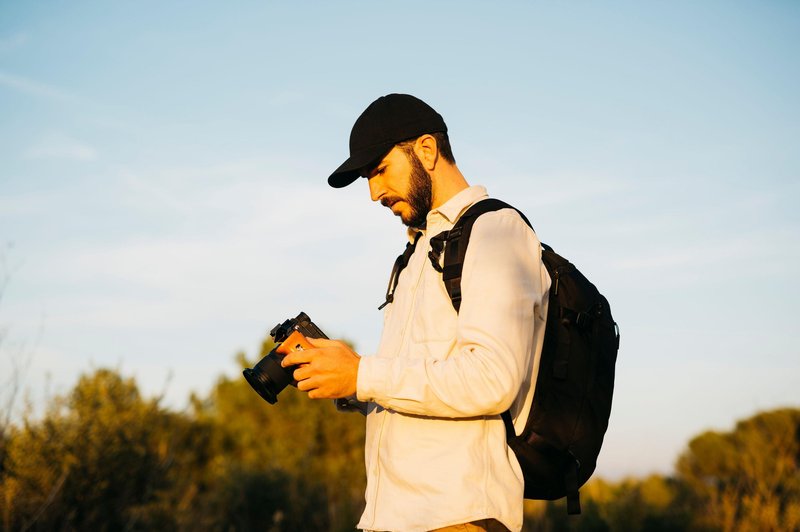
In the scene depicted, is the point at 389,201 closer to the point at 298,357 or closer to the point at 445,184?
the point at 445,184

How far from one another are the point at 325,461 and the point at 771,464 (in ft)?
28.7

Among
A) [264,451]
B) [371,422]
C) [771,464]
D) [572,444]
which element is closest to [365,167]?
[371,422]

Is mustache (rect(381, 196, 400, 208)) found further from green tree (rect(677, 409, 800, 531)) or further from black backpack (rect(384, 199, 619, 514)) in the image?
green tree (rect(677, 409, 800, 531))

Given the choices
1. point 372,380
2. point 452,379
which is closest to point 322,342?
point 372,380

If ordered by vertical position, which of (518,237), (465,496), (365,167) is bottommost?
(465,496)

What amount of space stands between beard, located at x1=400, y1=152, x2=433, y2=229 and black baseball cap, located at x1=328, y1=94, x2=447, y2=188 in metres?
0.08

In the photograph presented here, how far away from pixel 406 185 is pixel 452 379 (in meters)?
0.68

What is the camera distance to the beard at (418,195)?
7.80 feet

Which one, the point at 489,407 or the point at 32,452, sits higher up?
the point at 32,452

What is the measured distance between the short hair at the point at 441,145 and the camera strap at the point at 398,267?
9.7 inches

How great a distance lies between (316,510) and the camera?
10211 mm

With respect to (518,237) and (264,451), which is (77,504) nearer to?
(518,237)

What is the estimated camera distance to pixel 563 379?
2111 mm

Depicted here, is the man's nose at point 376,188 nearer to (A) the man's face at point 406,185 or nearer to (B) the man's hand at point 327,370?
(A) the man's face at point 406,185
